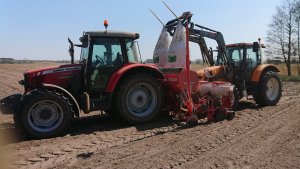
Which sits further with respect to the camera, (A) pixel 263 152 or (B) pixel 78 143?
(B) pixel 78 143

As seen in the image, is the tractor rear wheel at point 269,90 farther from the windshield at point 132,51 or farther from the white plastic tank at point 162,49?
the windshield at point 132,51

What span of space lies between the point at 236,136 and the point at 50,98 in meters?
3.70

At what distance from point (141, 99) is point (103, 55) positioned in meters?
1.35

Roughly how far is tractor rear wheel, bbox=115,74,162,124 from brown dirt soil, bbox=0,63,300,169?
10.8 inches

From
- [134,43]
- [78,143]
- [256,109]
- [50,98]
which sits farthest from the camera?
[256,109]

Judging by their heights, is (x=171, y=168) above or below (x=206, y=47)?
below

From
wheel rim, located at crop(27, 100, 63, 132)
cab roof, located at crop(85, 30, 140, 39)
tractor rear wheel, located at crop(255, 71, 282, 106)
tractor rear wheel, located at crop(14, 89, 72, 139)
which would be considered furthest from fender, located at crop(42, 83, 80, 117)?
tractor rear wheel, located at crop(255, 71, 282, 106)

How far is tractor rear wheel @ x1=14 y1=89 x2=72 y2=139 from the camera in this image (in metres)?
7.27

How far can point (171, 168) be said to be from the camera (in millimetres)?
5312

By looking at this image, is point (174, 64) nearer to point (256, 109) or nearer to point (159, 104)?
point (159, 104)

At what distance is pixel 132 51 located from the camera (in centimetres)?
875

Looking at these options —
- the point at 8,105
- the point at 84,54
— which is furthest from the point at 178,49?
the point at 8,105

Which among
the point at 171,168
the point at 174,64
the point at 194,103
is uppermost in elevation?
the point at 174,64

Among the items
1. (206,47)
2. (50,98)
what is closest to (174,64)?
(206,47)
